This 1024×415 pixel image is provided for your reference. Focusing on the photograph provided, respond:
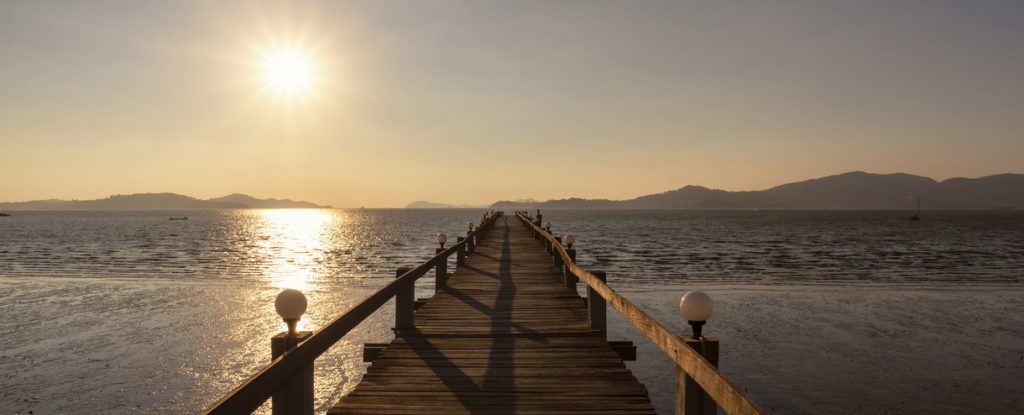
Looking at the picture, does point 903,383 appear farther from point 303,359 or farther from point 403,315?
point 303,359

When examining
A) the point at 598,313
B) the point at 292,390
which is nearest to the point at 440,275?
the point at 598,313

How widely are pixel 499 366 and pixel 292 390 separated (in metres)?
2.65

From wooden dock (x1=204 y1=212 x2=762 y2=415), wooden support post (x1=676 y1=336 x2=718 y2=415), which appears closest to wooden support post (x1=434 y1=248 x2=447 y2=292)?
wooden dock (x1=204 y1=212 x2=762 y2=415)

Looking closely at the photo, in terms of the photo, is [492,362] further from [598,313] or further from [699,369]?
[699,369]

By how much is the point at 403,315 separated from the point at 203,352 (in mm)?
6849

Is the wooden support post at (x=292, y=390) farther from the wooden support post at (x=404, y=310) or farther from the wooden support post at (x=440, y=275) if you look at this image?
the wooden support post at (x=440, y=275)

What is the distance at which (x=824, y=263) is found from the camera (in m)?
32.1

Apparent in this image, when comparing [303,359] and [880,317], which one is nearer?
[303,359]

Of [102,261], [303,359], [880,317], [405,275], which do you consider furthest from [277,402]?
[102,261]

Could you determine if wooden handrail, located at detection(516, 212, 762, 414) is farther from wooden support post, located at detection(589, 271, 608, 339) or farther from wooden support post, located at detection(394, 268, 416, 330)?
wooden support post, located at detection(394, 268, 416, 330)

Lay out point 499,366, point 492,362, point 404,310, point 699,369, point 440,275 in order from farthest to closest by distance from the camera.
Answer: point 440,275, point 404,310, point 492,362, point 499,366, point 699,369

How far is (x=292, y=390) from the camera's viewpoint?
13.6ft

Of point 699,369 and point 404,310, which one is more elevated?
point 699,369

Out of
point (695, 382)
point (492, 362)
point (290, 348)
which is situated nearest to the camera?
point (290, 348)
